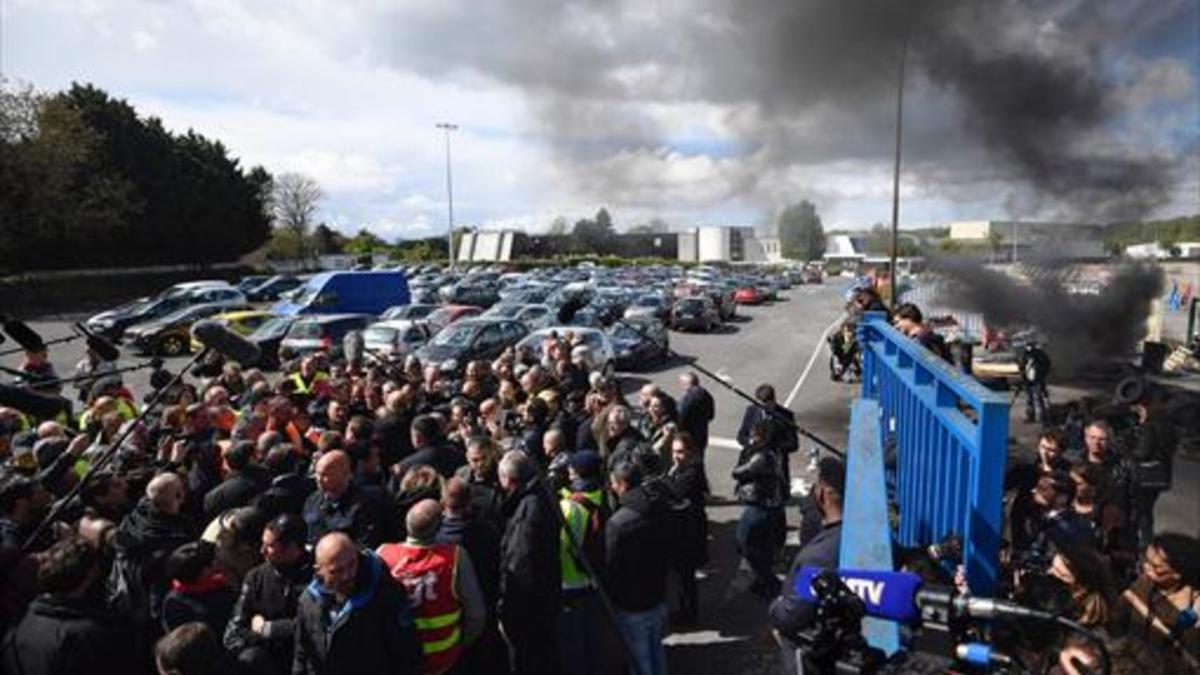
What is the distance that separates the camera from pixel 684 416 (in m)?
8.64

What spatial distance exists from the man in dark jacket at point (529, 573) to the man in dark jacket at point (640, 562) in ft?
1.21

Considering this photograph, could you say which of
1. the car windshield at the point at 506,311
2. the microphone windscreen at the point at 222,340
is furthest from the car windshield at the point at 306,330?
the microphone windscreen at the point at 222,340

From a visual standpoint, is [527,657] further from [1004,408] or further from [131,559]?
[1004,408]

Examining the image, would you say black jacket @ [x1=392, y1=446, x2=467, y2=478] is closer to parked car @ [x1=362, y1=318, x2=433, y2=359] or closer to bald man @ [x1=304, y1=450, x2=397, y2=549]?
bald man @ [x1=304, y1=450, x2=397, y2=549]

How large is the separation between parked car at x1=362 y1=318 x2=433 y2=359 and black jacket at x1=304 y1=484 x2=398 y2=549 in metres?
13.5

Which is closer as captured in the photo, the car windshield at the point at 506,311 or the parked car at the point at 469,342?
the parked car at the point at 469,342

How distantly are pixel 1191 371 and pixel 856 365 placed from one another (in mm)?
6543

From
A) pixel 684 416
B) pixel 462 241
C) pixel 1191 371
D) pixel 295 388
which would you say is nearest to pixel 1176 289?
pixel 1191 371

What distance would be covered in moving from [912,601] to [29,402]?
412 centimetres

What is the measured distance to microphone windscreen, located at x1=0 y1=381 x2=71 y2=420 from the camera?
3.83 meters

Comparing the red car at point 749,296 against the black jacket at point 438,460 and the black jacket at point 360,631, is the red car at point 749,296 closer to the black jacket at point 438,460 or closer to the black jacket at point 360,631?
the black jacket at point 438,460

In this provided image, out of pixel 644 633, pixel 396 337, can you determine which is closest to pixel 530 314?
pixel 396 337

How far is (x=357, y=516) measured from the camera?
15.7 ft

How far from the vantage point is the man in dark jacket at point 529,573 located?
468cm
